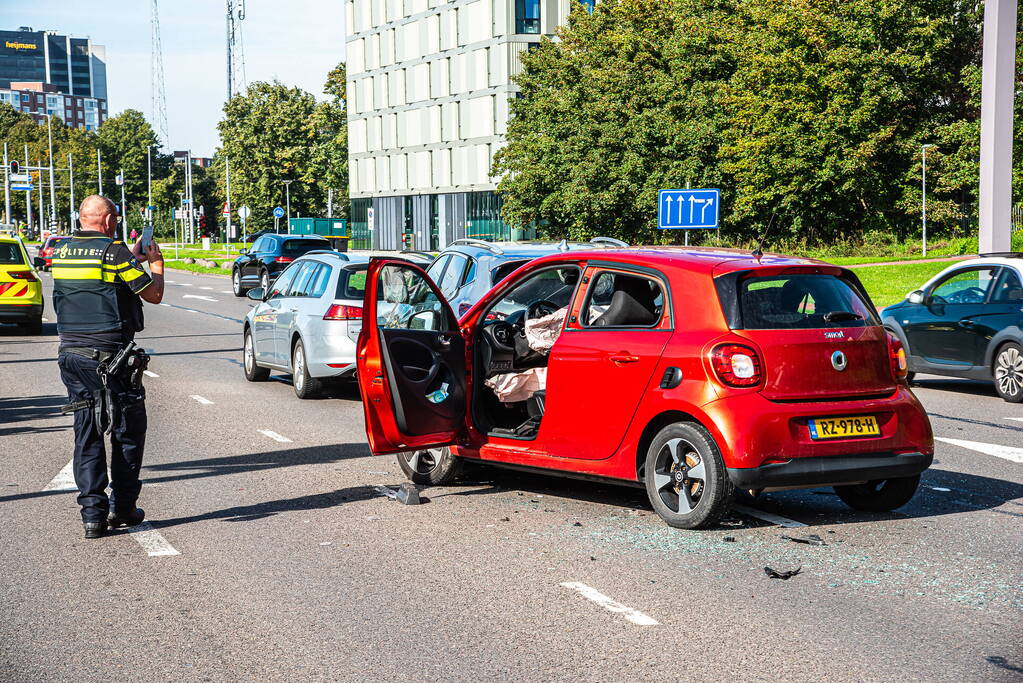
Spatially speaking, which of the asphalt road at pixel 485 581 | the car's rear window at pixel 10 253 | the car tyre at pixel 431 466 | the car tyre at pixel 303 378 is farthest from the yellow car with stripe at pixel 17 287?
the car tyre at pixel 431 466

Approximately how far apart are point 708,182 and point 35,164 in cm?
12309

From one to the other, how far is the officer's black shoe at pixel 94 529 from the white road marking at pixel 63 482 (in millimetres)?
1454

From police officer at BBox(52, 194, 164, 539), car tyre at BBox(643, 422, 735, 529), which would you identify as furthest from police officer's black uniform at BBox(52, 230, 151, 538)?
car tyre at BBox(643, 422, 735, 529)

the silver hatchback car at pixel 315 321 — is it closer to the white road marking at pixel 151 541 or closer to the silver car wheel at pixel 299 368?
the silver car wheel at pixel 299 368

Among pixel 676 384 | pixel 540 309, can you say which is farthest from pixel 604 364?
pixel 540 309

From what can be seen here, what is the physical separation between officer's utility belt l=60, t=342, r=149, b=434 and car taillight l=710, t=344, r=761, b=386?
3.16m

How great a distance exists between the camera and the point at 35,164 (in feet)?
506

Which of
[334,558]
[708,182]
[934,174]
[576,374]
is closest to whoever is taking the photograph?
[334,558]

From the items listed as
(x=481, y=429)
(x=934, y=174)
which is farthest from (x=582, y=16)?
(x=481, y=429)

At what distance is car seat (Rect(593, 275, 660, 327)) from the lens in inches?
293

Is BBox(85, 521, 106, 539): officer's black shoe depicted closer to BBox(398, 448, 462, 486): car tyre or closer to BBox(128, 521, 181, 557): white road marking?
BBox(128, 521, 181, 557): white road marking

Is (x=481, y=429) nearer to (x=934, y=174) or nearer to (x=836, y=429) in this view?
(x=836, y=429)

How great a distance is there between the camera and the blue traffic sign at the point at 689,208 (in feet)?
80.3

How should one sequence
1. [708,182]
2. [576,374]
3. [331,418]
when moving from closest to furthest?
[576,374] → [331,418] → [708,182]
